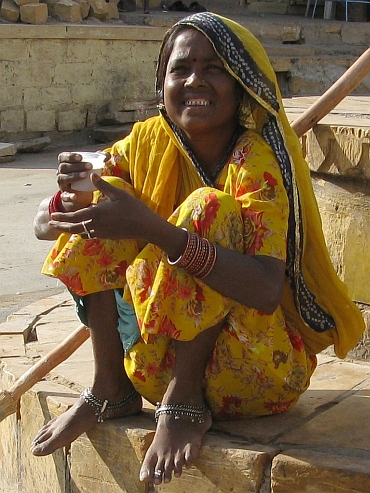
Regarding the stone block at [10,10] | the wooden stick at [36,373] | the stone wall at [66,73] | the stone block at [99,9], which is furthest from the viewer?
the stone block at [99,9]

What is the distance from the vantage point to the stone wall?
439 inches

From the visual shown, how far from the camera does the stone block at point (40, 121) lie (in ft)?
37.3

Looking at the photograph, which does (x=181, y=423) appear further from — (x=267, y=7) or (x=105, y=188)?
(x=267, y=7)

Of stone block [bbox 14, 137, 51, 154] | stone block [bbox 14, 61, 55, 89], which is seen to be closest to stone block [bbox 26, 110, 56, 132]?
stone block [bbox 14, 61, 55, 89]

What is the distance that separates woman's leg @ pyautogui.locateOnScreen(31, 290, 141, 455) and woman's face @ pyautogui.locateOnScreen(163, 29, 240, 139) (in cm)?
53

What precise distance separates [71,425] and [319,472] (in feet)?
2.30

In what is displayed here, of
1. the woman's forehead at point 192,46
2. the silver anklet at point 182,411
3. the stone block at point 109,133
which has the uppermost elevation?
the woman's forehead at point 192,46

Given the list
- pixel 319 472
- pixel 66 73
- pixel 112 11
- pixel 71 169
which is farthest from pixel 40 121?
pixel 319 472

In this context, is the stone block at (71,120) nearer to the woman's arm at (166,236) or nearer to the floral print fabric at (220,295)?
the floral print fabric at (220,295)

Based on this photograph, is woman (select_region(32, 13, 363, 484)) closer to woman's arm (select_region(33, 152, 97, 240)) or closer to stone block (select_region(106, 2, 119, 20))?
woman's arm (select_region(33, 152, 97, 240))

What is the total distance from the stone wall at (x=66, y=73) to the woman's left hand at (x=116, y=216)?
928cm

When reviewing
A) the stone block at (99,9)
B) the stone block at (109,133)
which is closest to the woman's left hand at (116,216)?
the stone block at (109,133)

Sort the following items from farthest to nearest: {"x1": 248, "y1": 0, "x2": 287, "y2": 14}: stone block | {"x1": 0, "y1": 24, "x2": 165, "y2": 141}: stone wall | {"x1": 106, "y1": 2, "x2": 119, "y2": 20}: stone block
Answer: {"x1": 248, "y1": 0, "x2": 287, "y2": 14}: stone block → {"x1": 106, "y1": 2, "x2": 119, "y2": 20}: stone block → {"x1": 0, "y1": 24, "x2": 165, "y2": 141}: stone wall

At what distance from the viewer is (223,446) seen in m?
2.26
